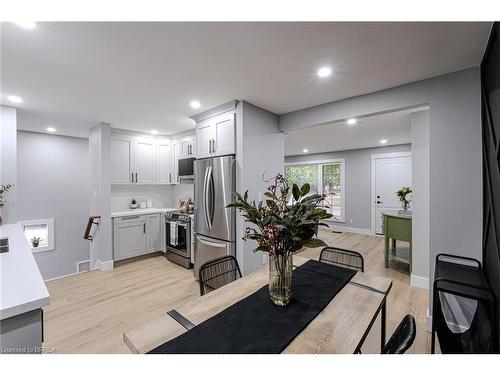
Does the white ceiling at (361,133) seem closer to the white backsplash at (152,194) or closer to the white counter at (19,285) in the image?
the white backsplash at (152,194)

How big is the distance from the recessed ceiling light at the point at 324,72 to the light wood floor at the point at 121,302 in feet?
8.23

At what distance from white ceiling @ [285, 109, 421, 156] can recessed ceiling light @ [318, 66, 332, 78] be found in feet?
4.26

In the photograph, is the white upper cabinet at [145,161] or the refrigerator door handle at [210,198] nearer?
the refrigerator door handle at [210,198]

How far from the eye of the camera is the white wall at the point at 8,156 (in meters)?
2.85

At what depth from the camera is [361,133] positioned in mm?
4629

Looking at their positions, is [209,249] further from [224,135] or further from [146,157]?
[146,157]

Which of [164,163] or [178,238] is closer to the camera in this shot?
[178,238]

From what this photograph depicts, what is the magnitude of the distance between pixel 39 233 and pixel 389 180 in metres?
8.14

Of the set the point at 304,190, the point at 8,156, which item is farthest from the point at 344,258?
the point at 8,156

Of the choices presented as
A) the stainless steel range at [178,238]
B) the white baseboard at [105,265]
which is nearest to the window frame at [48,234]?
the white baseboard at [105,265]
